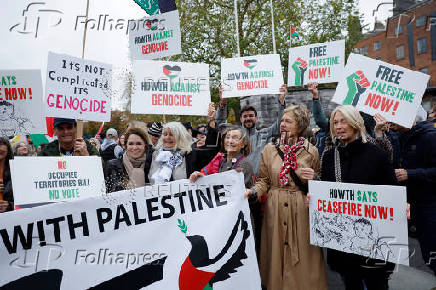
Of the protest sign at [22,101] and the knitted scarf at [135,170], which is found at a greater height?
the protest sign at [22,101]

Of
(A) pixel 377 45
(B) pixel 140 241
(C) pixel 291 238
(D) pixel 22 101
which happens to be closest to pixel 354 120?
(C) pixel 291 238

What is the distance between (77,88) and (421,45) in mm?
42326

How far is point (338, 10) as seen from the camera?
15875mm

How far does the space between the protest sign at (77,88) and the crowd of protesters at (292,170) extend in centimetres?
16

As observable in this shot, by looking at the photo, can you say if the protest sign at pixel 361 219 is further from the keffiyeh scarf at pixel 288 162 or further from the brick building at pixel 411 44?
the brick building at pixel 411 44

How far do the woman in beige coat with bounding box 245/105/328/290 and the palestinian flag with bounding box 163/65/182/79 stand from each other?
5.61 feet

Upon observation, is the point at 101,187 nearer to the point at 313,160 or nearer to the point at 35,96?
the point at 35,96

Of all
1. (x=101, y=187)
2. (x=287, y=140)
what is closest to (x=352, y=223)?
(x=287, y=140)

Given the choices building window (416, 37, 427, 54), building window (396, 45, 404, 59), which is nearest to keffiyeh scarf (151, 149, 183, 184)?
building window (416, 37, 427, 54)

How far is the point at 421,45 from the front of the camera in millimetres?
36375

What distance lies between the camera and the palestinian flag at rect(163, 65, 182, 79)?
4.12 m

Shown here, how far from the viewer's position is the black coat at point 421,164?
3.08 m

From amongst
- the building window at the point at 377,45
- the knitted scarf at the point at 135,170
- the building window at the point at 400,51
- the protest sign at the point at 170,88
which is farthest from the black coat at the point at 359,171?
the building window at the point at 377,45

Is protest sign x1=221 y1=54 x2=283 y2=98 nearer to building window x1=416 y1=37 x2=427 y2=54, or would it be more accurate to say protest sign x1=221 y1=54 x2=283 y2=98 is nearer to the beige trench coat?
the beige trench coat
